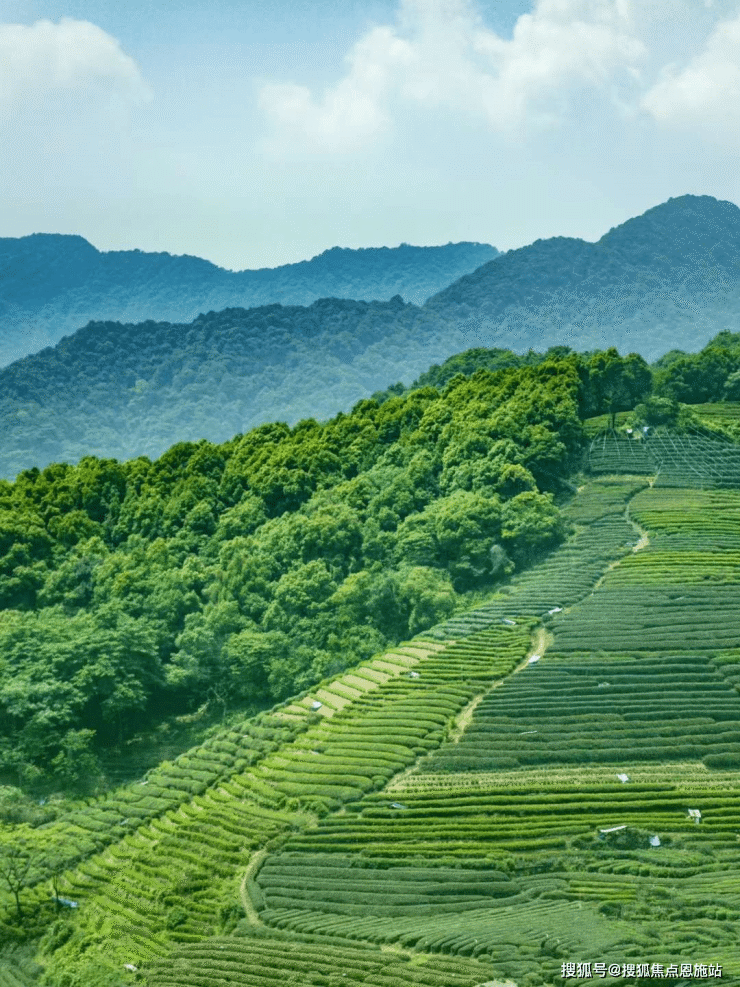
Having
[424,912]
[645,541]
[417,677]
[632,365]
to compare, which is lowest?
[424,912]

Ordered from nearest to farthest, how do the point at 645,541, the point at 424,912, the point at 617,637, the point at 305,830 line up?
the point at 424,912 < the point at 305,830 < the point at 617,637 < the point at 645,541

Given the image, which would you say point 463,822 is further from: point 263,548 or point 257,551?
point 263,548

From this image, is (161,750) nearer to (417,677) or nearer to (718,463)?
(417,677)

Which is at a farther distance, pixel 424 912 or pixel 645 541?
pixel 645 541

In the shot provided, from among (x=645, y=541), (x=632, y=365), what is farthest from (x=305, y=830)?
(x=632, y=365)

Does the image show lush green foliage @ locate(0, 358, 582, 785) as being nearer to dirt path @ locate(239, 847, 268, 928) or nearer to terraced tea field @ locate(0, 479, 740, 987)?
terraced tea field @ locate(0, 479, 740, 987)

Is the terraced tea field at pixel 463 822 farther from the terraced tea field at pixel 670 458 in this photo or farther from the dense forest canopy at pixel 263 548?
the terraced tea field at pixel 670 458

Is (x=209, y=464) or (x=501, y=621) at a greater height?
(x=209, y=464)

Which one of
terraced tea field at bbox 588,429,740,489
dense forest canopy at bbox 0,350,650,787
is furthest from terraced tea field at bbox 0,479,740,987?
terraced tea field at bbox 588,429,740,489
